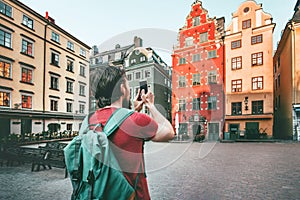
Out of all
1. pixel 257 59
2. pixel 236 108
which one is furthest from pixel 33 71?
pixel 257 59

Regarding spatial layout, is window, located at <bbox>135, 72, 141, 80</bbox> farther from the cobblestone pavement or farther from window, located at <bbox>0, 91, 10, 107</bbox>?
window, located at <bbox>0, 91, 10, 107</bbox>

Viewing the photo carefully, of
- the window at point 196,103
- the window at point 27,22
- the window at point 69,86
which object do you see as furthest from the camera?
the window at point 196,103

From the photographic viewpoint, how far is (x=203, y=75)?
45.3 ft

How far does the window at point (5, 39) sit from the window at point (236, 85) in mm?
15339

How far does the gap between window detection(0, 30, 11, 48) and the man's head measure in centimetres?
281

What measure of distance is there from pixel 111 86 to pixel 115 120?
248mm

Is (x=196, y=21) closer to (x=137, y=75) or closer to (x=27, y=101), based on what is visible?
(x=27, y=101)

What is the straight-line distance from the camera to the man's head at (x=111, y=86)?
115 centimetres

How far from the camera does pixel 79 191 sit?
1004 mm

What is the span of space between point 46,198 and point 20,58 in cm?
243

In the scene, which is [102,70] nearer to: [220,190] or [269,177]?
[220,190]

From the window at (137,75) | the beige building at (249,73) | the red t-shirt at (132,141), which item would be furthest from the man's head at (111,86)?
the beige building at (249,73)

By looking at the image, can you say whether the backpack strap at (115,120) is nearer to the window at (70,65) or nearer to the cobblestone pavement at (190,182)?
the cobblestone pavement at (190,182)

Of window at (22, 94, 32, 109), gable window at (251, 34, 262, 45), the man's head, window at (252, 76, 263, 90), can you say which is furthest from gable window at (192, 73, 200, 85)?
the man's head
